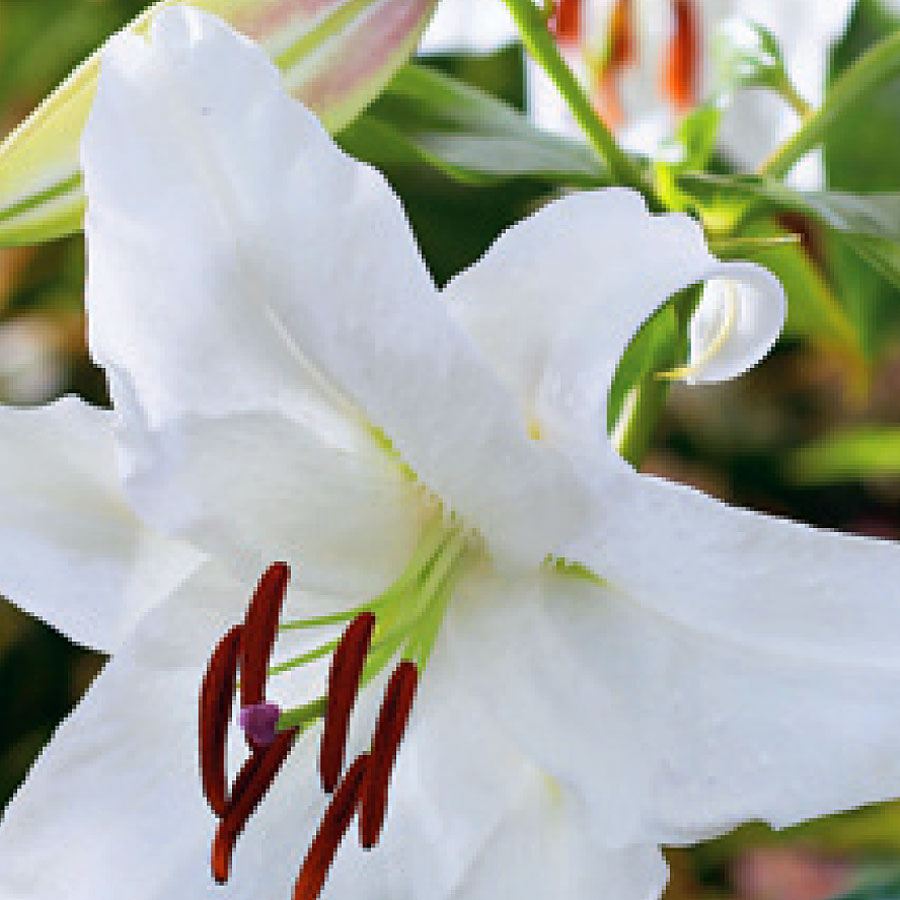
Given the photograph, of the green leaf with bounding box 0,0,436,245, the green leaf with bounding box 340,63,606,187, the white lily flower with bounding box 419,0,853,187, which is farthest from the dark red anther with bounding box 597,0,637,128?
the green leaf with bounding box 0,0,436,245

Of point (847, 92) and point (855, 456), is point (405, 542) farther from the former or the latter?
point (855, 456)

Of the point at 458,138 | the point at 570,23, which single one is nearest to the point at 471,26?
the point at 570,23

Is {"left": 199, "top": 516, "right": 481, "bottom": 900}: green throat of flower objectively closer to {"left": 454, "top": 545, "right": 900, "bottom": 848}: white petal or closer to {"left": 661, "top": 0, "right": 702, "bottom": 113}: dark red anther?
{"left": 454, "top": 545, "right": 900, "bottom": 848}: white petal

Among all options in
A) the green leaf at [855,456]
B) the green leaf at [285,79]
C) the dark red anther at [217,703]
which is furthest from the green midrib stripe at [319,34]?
the green leaf at [855,456]

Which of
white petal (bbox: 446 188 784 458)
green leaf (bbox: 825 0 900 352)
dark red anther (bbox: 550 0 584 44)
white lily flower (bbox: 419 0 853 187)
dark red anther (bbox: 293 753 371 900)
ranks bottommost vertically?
green leaf (bbox: 825 0 900 352)

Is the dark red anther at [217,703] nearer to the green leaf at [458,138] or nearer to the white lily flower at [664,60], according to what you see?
the green leaf at [458,138]

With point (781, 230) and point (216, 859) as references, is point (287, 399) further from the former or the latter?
point (781, 230)
